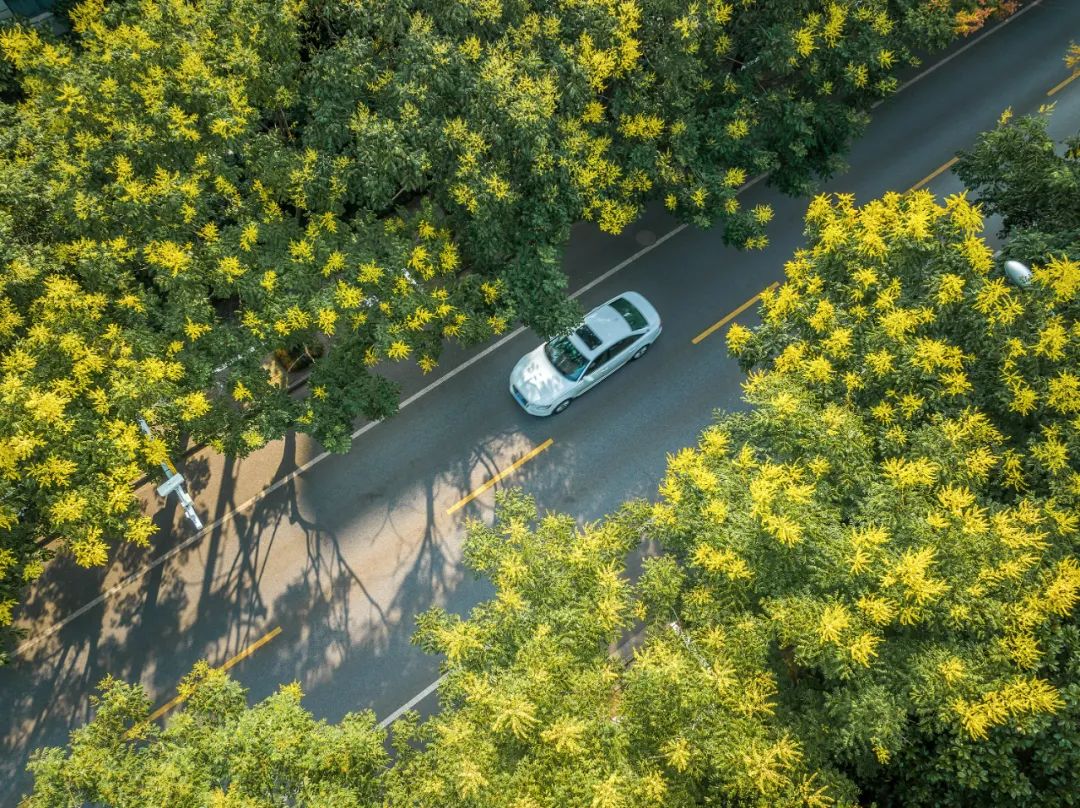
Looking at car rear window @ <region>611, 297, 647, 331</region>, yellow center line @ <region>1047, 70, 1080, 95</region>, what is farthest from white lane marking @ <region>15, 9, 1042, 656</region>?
yellow center line @ <region>1047, 70, 1080, 95</region>

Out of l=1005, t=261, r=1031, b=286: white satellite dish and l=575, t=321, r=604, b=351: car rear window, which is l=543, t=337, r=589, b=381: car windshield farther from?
l=1005, t=261, r=1031, b=286: white satellite dish

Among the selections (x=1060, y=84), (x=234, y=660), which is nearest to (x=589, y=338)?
(x=234, y=660)

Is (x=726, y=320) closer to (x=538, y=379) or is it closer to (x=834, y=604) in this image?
(x=538, y=379)

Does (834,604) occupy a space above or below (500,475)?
above

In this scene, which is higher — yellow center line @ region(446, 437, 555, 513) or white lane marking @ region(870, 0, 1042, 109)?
→ white lane marking @ region(870, 0, 1042, 109)

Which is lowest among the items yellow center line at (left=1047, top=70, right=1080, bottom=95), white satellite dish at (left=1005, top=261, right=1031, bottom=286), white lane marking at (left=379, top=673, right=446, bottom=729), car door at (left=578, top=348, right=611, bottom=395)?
white lane marking at (left=379, top=673, right=446, bottom=729)

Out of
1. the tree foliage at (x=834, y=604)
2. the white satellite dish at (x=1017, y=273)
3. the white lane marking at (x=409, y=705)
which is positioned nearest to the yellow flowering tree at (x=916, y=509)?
Answer: the tree foliage at (x=834, y=604)
